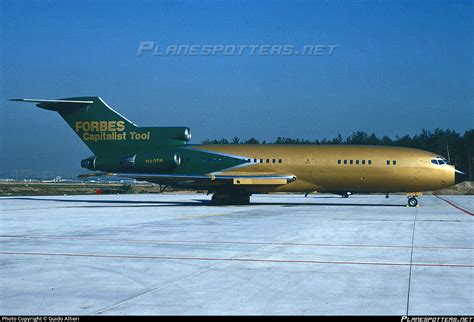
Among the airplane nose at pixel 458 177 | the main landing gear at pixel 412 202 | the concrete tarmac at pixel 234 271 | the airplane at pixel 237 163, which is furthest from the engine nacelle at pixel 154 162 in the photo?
the concrete tarmac at pixel 234 271

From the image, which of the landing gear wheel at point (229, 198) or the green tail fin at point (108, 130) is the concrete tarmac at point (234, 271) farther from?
the green tail fin at point (108, 130)

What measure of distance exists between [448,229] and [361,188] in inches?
628

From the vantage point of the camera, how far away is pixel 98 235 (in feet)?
55.4

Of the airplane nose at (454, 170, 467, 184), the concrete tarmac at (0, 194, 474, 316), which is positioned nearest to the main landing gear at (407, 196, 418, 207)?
the airplane nose at (454, 170, 467, 184)

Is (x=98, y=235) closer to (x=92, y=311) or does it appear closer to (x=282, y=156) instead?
(x=92, y=311)

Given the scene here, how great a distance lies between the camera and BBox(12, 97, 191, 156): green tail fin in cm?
3812

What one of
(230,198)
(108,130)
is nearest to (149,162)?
(108,130)

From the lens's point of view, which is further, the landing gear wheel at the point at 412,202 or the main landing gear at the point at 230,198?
the main landing gear at the point at 230,198

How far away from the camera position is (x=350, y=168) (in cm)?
3534

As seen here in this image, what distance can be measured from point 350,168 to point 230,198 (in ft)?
26.1

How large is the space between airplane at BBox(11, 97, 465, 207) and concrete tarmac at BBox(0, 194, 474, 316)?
16304 millimetres

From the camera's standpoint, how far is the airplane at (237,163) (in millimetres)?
35312

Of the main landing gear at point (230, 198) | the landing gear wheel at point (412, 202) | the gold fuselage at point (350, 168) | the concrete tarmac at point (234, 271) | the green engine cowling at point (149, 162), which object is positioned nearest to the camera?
the concrete tarmac at point (234, 271)

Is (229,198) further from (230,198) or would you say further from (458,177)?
(458,177)
